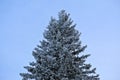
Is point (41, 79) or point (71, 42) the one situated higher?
point (71, 42)

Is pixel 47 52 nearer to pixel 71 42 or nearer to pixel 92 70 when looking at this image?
pixel 71 42

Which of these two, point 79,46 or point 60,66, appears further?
point 79,46

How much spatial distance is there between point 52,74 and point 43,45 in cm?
274

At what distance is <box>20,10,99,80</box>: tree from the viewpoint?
18.4 meters

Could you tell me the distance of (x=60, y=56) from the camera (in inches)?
717

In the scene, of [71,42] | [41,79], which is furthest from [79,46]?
[41,79]

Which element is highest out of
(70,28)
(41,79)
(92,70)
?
(70,28)

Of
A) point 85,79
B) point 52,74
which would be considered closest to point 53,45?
point 52,74

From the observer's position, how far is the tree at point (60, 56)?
1838 centimetres

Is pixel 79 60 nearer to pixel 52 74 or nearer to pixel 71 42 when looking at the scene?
pixel 71 42

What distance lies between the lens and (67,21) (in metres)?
20.9

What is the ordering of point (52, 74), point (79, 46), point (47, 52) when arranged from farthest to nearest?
point (79, 46) < point (47, 52) < point (52, 74)

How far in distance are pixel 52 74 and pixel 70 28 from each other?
4.51 metres

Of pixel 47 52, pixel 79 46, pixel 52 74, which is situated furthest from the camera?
pixel 79 46
